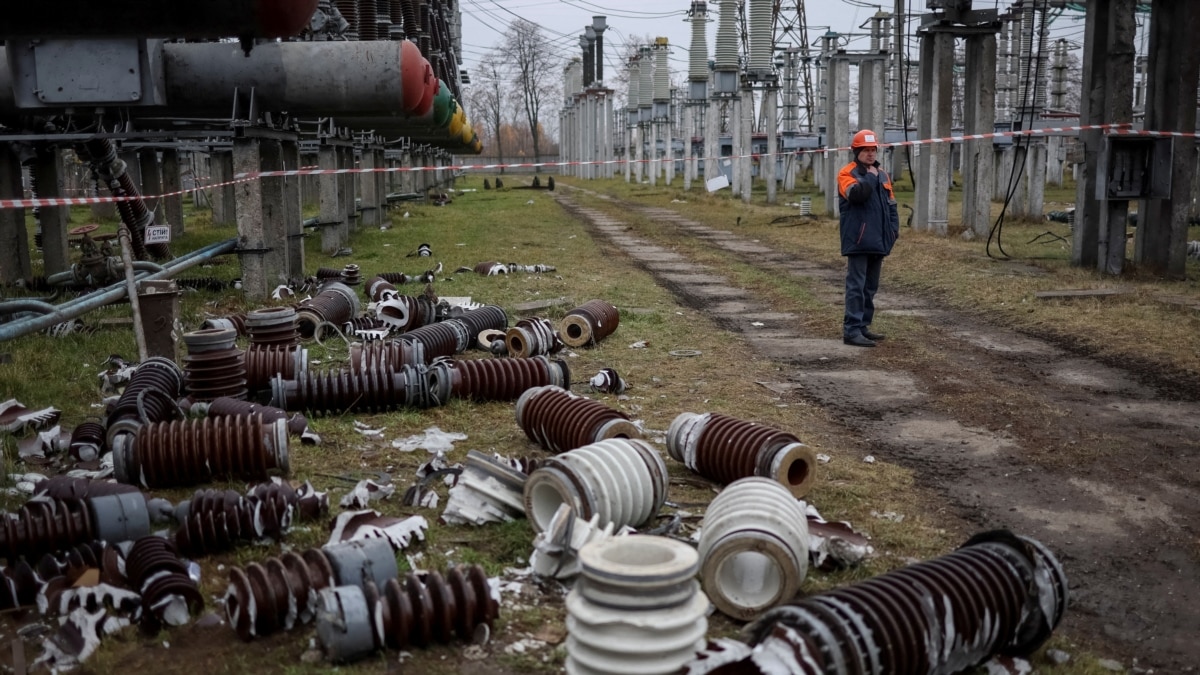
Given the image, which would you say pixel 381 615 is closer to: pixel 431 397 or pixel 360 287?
pixel 431 397

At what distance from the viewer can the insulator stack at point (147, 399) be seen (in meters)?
5.94

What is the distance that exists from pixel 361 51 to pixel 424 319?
10.3 feet

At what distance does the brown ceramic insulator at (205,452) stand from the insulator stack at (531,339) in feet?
10.6

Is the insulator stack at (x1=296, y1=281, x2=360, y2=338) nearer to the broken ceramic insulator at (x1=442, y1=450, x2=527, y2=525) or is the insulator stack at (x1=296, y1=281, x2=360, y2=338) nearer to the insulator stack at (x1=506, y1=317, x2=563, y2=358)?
the insulator stack at (x1=506, y1=317, x2=563, y2=358)

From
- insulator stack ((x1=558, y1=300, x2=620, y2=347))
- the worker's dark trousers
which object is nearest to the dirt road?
the worker's dark trousers

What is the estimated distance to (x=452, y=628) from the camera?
12.5 feet

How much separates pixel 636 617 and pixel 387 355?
4909 mm

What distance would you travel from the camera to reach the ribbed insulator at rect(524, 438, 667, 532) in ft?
14.8

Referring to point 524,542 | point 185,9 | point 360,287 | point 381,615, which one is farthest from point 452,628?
point 360,287

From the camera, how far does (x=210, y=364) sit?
269 inches

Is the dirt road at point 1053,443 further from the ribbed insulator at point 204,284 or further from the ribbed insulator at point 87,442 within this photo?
the ribbed insulator at point 204,284

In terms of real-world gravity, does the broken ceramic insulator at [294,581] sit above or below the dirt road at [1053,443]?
above

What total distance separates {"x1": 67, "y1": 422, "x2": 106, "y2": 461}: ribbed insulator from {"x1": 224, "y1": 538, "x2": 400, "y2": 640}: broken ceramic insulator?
99.1 inches

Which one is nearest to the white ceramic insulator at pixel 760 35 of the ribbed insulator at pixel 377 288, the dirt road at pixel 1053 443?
the dirt road at pixel 1053 443
